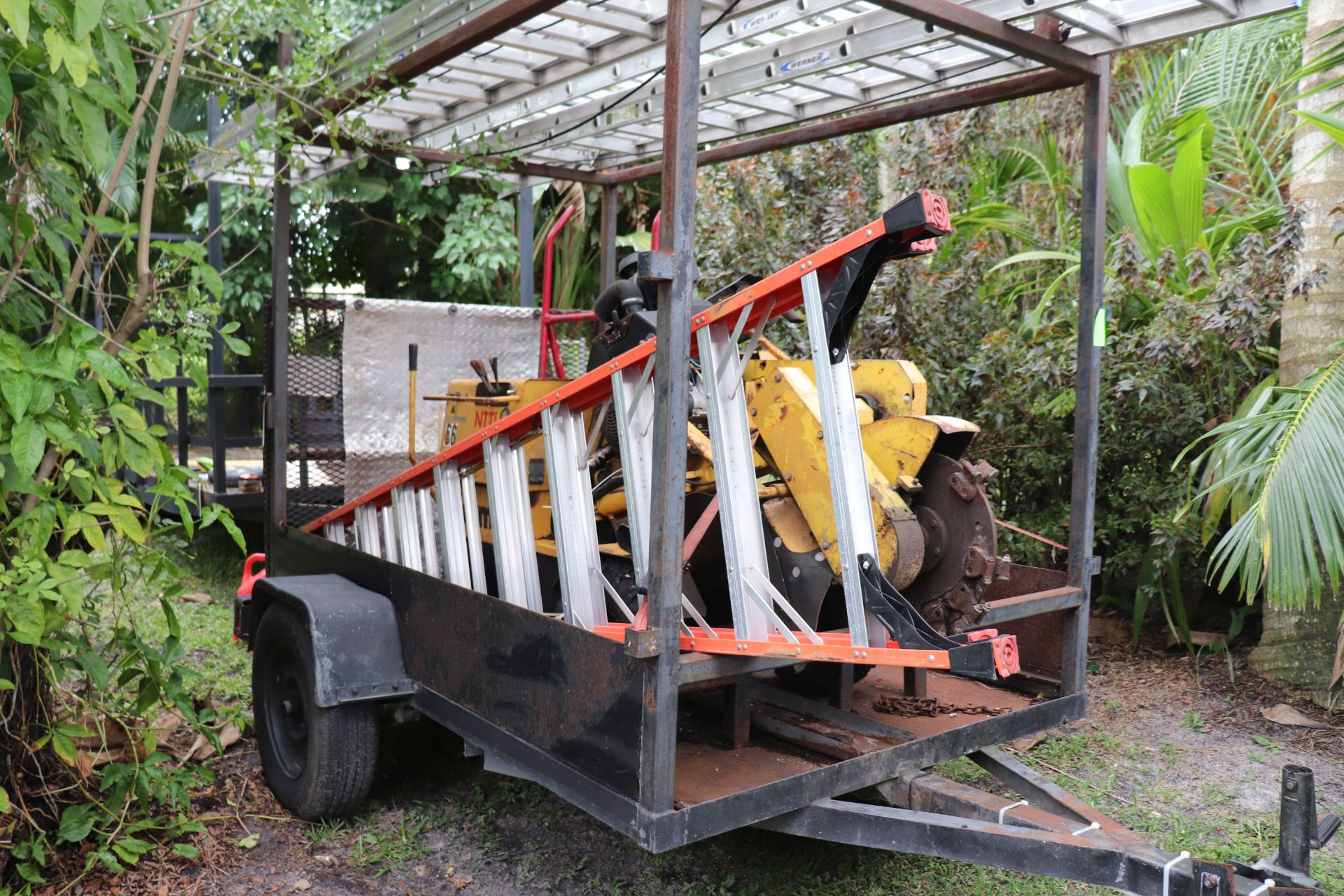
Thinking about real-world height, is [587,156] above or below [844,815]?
above

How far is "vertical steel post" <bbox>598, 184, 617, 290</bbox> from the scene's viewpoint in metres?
6.32

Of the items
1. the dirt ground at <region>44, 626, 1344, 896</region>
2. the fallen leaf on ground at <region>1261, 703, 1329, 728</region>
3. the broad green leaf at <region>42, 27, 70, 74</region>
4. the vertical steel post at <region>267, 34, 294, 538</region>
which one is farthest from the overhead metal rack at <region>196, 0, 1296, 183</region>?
the fallen leaf on ground at <region>1261, 703, 1329, 728</region>

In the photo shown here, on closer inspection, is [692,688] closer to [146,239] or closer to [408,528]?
[408,528]

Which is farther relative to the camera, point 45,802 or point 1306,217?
point 1306,217

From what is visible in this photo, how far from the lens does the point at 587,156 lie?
6.03m

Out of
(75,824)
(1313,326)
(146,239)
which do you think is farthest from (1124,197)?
(75,824)

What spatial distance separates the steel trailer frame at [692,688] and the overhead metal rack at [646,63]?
0.06 m

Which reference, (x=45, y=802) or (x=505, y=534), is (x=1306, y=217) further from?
(x=45, y=802)

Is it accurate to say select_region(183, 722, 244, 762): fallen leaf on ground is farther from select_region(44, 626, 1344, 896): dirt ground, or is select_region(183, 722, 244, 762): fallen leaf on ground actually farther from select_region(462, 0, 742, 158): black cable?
select_region(462, 0, 742, 158): black cable

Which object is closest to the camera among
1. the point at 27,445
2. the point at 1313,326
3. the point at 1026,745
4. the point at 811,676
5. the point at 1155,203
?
the point at 27,445

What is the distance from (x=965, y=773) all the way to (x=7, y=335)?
12.8 feet

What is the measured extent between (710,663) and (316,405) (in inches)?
146

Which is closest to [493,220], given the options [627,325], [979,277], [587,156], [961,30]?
[587,156]

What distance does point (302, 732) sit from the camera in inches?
163
